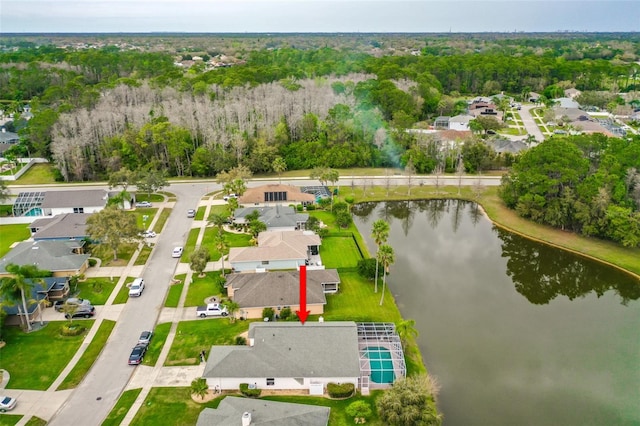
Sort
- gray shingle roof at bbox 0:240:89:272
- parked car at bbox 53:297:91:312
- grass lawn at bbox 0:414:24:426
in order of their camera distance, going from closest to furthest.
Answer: grass lawn at bbox 0:414:24:426 < parked car at bbox 53:297:91:312 < gray shingle roof at bbox 0:240:89:272

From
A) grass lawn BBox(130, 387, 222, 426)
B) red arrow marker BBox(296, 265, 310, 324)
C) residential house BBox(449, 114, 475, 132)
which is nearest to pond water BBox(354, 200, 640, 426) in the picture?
red arrow marker BBox(296, 265, 310, 324)

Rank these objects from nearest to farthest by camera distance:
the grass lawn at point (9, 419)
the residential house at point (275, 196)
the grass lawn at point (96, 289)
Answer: the grass lawn at point (9, 419)
the grass lawn at point (96, 289)
the residential house at point (275, 196)

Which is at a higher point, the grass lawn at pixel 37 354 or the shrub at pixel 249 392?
the shrub at pixel 249 392

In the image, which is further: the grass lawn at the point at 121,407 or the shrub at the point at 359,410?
the grass lawn at the point at 121,407

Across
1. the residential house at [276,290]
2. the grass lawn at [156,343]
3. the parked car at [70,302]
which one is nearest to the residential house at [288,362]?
the grass lawn at [156,343]

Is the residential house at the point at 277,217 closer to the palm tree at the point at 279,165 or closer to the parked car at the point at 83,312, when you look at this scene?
the palm tree at the point at 279,165

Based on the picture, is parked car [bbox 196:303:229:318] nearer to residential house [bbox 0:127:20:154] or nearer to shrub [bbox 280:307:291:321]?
shrub [bbox 280:307:291:321]
